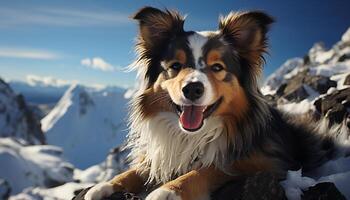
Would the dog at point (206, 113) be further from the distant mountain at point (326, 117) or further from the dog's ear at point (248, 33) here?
the distant mountain at point (326, 117)

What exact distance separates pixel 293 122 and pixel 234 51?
6.62 ft

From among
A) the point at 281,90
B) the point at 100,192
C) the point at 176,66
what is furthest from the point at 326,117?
the point at 281,90

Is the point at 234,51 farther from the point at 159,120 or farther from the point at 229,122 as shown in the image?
the point at 159,120

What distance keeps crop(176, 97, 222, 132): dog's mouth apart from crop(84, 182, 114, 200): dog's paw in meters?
1.33

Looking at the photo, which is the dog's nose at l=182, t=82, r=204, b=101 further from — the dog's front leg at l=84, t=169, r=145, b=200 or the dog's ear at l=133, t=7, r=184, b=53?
the dog's front leg at l=84, t=169, r=145, b=200

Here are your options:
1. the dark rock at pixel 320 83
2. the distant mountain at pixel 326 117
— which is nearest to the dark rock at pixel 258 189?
the distant mountain at pixel 326 117

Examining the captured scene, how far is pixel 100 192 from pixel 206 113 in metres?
1.81

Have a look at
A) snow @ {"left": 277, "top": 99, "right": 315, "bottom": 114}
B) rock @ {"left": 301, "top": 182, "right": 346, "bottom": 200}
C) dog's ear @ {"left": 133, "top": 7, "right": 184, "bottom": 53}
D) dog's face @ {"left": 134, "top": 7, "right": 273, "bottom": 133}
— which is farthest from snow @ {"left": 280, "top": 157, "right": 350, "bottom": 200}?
snow @ {"left": 277, "top": 99, "right": 315, "bottom": 114}

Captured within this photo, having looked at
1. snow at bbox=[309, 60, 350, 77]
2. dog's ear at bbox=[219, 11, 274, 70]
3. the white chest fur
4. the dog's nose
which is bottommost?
the white chest fur

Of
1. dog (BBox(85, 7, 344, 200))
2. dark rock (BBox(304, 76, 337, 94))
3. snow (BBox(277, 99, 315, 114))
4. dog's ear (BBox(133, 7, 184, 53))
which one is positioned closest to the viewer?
dog (BBox(85, 7, 344, 200))

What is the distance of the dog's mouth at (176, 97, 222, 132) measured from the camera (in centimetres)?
633

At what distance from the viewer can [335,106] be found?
8.55m

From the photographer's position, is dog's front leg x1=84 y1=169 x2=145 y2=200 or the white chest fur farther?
the white chest fur

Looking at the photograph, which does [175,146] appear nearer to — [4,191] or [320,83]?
[320,83]
